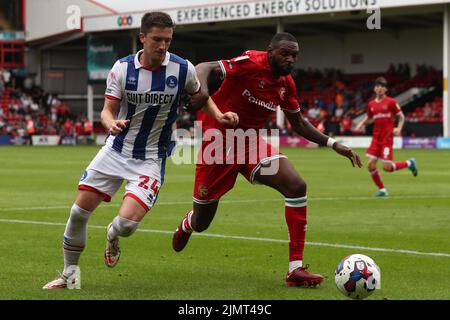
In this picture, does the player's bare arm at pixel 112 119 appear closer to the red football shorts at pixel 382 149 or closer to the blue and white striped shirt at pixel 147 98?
the blue and white striped shirt at pixel 147 98

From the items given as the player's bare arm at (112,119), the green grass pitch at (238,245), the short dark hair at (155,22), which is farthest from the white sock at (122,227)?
the short dark hair at (155,22)

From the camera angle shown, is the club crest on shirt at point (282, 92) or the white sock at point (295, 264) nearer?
Answer: the white sock at point (295, 264)

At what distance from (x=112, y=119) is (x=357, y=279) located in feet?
7.65

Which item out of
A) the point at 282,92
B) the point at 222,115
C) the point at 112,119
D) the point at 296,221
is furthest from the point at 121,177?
the point at 282,92

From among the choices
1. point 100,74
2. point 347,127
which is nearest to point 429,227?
point 347,127

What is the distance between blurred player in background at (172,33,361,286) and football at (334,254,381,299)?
2.75 ft

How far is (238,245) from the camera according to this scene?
1109cm

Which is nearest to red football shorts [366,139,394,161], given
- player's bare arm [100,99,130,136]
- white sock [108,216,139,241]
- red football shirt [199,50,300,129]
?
red football shirt [199,50,300,129]

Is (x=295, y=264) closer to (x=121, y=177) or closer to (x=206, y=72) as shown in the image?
(x=121, y=177)

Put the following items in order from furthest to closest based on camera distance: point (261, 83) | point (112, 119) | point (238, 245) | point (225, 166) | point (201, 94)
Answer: point (238, 245)
point (225, 166)
point (261, 83)
point (201, 94)
point (112, 119)

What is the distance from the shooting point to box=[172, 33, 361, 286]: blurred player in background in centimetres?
868

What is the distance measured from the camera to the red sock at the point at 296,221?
28.1 feet

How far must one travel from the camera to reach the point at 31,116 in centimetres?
5950
